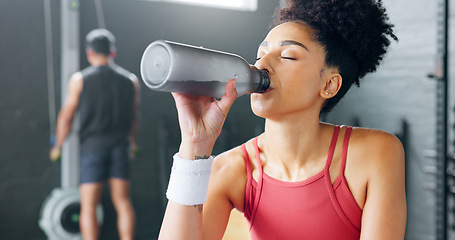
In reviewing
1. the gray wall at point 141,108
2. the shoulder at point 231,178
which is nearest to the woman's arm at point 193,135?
the shoulder at point 231,178

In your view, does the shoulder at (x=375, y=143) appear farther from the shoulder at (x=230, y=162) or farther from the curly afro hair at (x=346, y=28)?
the shoulder at (x=230, y=162)

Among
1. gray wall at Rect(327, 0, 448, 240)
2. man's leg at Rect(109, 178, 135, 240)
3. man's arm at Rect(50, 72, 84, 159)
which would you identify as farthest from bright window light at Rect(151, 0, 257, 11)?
man's leg at Rect(109, 178, 135, 240)

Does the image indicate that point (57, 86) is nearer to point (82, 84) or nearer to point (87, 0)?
point (82, 84)

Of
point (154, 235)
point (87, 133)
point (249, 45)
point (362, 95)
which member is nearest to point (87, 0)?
point (87, 133)

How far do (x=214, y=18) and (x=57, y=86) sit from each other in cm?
155

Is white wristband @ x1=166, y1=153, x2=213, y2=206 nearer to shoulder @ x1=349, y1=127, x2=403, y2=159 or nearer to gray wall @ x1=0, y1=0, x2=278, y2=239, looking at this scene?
shoulder @ x1=349, y1=127, x2=403, y2=159

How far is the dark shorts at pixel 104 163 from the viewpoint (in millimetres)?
2873

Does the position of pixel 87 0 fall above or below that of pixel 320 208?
above

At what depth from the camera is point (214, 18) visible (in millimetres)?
3764

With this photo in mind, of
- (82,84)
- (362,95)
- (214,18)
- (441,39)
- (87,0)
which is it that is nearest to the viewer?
(441,39)

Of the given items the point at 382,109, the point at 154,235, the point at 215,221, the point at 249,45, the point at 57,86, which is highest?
the point at 249,45

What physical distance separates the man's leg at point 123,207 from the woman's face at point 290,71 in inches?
93.9

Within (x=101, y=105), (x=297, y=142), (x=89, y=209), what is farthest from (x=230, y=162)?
(x=89, y=209)

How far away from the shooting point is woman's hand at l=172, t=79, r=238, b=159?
0.85 meters
